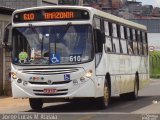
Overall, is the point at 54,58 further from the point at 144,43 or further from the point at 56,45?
the point at 144,43

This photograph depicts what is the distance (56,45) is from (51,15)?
1.03 m

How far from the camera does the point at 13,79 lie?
1809 cm

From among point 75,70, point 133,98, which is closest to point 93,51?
point 75,70

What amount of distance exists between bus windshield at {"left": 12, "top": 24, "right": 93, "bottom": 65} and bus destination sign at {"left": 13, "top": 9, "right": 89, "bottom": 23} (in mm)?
309

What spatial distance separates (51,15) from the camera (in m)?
18.1

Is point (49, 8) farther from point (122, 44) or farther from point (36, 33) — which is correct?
point (122, 44)

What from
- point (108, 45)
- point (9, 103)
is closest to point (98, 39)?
point (108, 45)

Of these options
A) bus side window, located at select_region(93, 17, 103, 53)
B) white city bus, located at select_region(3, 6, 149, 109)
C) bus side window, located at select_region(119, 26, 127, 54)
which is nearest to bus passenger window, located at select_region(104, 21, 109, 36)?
white city bus, located at select_region(3, 6, 149, 109)

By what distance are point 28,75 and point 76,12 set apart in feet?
8.15

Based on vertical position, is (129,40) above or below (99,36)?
below

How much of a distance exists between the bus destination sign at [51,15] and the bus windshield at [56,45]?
1.01 ft

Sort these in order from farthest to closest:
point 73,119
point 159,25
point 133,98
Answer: point 159,25, point 133,98, point 73,119

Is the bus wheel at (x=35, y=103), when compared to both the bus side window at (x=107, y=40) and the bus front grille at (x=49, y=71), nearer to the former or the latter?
the bus front grille at (x=49, y=71)

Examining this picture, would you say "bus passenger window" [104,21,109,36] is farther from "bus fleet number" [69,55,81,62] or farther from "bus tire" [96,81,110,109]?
"bus fleet number" [69,55,81,62]
